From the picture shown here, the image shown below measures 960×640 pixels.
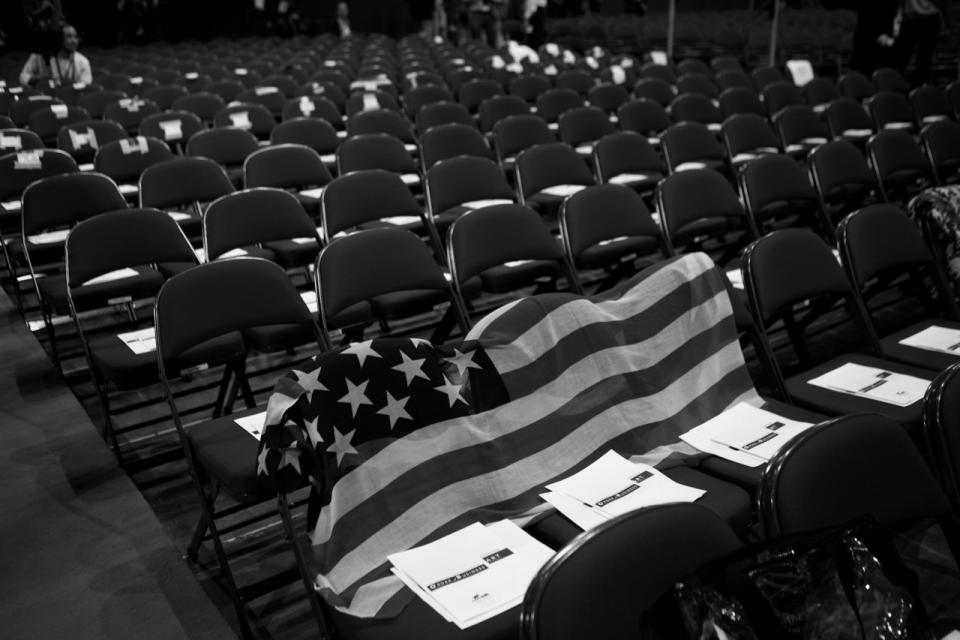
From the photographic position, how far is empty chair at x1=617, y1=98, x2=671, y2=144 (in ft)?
23.3

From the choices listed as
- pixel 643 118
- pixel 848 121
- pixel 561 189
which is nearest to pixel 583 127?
pixel 643 118

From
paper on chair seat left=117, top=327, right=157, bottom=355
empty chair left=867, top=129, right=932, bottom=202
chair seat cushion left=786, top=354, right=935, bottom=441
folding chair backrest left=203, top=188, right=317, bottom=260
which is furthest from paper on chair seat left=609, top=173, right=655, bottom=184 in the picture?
paper on chair seat left=117, top=327, right=157, bottom=355

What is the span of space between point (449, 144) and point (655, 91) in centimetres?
348

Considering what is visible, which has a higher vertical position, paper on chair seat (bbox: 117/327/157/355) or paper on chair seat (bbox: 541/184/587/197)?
paper on chair seat (bbox: 541/184/587/197)

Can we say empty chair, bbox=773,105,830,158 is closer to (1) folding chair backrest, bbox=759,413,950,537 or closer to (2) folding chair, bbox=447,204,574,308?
(2) folding chair, bbox=447,204,574,308

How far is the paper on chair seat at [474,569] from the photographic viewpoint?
6.01ft

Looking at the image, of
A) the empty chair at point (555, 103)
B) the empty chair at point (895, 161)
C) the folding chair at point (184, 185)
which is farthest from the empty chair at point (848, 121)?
the folding chair at point (184, 185)

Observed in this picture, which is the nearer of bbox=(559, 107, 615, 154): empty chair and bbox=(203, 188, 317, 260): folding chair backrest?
bbox=(203, 188, 317, 260): folding chair backrest

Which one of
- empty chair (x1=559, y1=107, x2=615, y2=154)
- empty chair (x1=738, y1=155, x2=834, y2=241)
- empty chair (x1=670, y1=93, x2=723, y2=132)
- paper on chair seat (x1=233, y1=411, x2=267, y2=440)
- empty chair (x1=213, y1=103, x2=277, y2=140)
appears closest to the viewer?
paper on chair seat (x1=233, y1=411, x2=267, y2=440)

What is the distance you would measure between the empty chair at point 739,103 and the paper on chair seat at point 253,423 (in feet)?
19.9

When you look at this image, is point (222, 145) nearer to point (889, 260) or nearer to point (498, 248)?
point (498, 248)

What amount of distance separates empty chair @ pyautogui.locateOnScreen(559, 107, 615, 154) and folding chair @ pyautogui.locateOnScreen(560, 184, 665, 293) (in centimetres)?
261

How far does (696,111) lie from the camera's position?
7516mm

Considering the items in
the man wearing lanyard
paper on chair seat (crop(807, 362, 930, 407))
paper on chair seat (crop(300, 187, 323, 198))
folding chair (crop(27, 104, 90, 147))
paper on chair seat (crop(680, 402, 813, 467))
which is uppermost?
the man wearing lanyard
